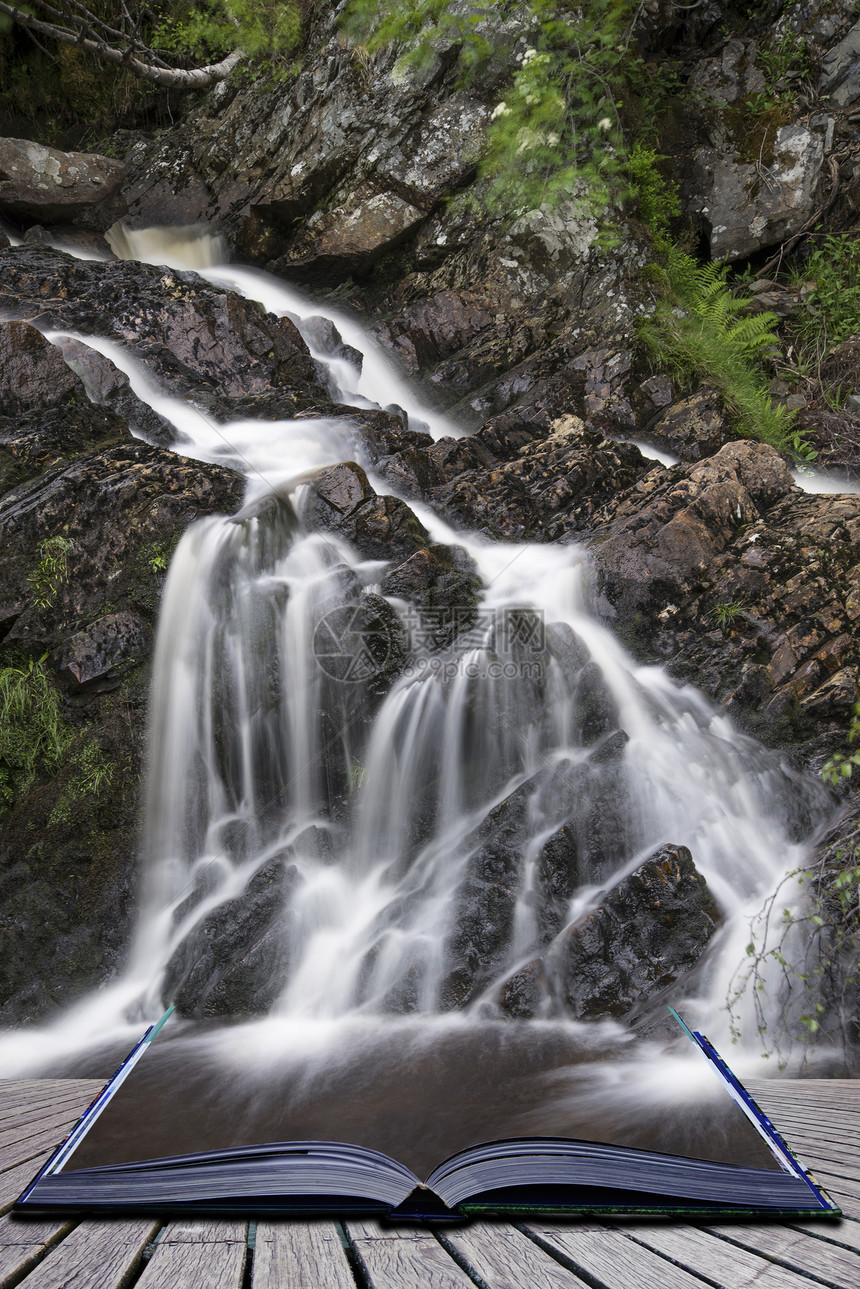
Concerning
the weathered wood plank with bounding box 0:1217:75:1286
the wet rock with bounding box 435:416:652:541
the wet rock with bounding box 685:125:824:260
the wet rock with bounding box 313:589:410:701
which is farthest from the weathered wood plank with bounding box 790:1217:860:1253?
the wet rock with bounding box 685:125:824:260

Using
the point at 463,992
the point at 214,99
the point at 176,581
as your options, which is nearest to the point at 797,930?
the point at 463,992

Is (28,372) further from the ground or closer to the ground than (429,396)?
further from the ground

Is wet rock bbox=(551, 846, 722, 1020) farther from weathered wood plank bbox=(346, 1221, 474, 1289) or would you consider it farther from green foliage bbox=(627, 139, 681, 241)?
green foliage bbox=(627, 139, 681, 241)

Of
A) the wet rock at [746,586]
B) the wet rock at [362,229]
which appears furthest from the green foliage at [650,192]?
the wet rock at [746,586]

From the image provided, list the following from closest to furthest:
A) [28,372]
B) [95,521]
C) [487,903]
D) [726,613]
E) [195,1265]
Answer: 1. [195,1265]
2. [487,903]
3. [726,613]
4. [95,521]
5. [28,372]

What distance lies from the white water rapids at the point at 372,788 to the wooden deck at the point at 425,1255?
2.50m

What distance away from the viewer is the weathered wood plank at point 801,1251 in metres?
1.22

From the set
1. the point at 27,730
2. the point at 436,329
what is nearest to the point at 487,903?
the point at 27,730

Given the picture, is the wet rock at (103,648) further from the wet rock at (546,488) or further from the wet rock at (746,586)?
the wet rock at (746,586)

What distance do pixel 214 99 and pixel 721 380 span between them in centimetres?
871

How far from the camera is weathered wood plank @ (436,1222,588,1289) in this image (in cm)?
122

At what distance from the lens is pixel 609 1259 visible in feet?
4.16

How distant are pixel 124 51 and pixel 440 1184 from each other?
13758 millimetres

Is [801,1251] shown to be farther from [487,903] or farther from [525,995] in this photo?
[487,903]
